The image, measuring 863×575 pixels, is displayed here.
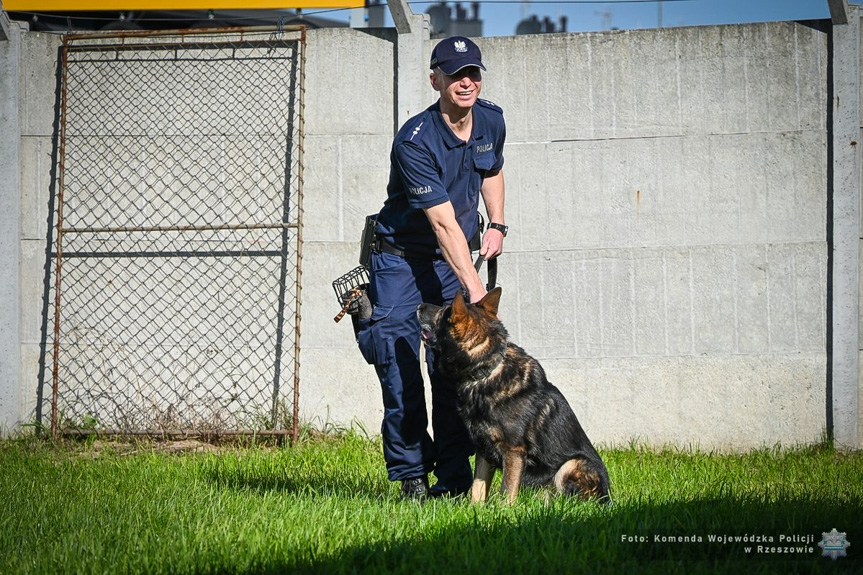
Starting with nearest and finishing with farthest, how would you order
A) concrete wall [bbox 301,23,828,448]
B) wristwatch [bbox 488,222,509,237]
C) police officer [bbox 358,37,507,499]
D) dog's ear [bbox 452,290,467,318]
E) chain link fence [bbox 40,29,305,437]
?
dog's ear [bbox 452,290,467,318] → police officer [bbox 358,37,507,499] → wristwatch [bbox 488,222,509,237] → concrete wall [bbox 301,23,828,448] → chain link fence [bbox 40,29,305,437]

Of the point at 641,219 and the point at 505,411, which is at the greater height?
the point at 641,219

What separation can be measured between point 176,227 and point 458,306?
3509mm

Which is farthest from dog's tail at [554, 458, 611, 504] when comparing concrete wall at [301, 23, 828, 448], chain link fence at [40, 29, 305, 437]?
chain link fence at [40, 29, 305, 437]

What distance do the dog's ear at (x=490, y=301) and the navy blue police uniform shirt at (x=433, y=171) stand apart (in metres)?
0.49

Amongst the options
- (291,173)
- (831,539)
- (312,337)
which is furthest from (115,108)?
(831,539)

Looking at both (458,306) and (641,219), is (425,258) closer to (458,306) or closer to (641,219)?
(458,306)

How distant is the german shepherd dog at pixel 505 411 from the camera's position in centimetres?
408

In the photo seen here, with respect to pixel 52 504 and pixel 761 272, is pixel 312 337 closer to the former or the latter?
pixel 52 504

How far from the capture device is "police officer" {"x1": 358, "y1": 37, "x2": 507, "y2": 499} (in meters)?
4.22

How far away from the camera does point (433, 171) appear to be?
13.8 ft

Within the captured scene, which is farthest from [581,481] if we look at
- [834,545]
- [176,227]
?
[176,227]

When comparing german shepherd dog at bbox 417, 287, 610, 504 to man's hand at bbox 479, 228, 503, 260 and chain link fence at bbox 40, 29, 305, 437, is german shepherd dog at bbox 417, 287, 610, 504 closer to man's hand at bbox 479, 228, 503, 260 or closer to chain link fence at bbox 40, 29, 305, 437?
man's hand at bbox 479, 228, 503, 260

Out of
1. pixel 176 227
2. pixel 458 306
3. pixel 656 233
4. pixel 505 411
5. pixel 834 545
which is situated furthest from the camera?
pixel 176 227

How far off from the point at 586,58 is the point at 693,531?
405 cm
